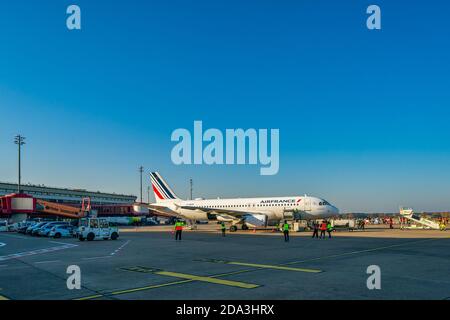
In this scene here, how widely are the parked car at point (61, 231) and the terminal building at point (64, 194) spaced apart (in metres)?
79.4

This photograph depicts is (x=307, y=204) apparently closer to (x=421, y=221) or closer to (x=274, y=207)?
(x=274, y=207)

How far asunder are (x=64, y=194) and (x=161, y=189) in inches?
3727

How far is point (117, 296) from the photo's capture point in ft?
33.7

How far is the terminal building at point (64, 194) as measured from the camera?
122419 millimetres

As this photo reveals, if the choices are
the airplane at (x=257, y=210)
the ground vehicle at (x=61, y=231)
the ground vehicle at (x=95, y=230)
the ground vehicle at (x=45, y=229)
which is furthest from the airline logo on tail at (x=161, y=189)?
the ground vehicle at (x=95, y=230)

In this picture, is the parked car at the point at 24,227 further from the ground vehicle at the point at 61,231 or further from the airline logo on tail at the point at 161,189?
the airline logo on tail at the point at 161,189

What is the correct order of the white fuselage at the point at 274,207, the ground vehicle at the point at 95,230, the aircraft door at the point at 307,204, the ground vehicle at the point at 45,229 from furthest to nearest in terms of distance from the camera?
the white fuselage at the point at 274,207 < the aircraft door at the point at 307,204 < the ground vehicle at the point at 45,229 < the ground vehicle at the point at 95,230

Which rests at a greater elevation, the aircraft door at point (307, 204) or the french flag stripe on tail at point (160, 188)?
the french flag stripe on tail at point (160, 188)

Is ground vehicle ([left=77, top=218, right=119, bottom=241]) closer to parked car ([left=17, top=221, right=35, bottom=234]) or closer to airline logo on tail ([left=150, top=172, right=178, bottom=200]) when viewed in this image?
parked car ([left=17, top=221, right=35, bottom=234])

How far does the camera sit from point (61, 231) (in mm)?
40844

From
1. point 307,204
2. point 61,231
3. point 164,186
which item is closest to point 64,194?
point 164,186
